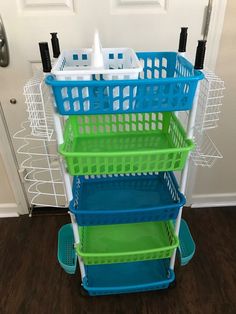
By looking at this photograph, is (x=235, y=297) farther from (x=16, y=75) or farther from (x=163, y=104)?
(x=16, y=75)

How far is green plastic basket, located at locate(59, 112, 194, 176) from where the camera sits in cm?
90

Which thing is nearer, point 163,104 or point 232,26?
point 163,104

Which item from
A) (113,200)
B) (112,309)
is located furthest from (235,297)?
(113,200)

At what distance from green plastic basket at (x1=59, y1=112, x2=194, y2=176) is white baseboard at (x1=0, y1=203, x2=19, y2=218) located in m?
0.82

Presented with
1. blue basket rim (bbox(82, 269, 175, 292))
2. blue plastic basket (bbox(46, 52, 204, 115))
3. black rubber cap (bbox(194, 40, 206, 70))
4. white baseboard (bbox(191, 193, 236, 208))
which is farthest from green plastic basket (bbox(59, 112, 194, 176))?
white baseboard (bbox(191, 193, 236, 208))

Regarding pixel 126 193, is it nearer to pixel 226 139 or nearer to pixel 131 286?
pixel 131 286

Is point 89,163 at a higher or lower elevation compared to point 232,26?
lower

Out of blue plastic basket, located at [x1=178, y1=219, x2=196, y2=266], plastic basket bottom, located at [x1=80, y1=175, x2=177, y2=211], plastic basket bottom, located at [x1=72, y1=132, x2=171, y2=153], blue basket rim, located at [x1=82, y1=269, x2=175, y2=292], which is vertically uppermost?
plastic basket bottom, located at [x1=72, y1=132, x2=171, y2=153]

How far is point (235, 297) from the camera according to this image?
1286 millimetres

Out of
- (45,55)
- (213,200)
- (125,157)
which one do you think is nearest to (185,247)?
(213,200)

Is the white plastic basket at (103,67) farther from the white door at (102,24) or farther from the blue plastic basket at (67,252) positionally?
the blue plastic basket at (67,252)

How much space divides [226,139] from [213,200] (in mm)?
461

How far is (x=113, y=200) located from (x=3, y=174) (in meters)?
0.74

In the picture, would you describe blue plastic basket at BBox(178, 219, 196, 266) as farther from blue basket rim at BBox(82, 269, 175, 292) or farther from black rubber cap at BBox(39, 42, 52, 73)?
black rubber cap at BBox(39, 42, 52, 73)
